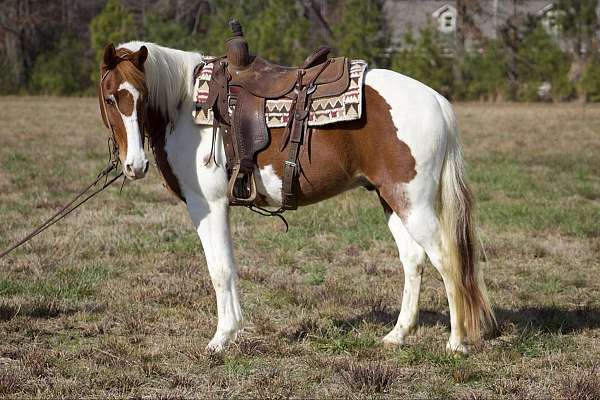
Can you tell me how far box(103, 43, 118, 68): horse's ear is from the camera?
4.50 m

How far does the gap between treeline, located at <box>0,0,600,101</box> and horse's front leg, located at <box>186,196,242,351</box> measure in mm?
30196

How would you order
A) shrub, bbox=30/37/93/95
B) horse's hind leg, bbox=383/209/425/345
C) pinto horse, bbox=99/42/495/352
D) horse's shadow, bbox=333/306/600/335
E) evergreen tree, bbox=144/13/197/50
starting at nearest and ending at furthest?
pinto horse, bbox=99/42/495/352 → horse's hind leg, bbox=383/209/425/345 → horse's shadow, bbox=333/306/600/335 → shrub, bbox=30/37/93/95 → evergreen tree, bbox=144/13/197/50

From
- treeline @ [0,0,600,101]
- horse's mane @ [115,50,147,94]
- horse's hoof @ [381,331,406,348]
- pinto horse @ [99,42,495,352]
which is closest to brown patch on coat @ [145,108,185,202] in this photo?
pinto horse @ [99,42,495,352]

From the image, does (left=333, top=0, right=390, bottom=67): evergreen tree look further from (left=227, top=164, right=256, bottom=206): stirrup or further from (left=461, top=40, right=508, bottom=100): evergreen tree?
(left=227, top=164, right=256, bottom=206): stirrup

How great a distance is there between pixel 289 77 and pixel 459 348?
2003 millimetres

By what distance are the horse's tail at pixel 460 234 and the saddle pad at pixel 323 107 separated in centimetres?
54

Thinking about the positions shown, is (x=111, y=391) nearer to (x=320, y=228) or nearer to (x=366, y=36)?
(x=320, y=228)

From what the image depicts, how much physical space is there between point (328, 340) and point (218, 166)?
4.43 feet

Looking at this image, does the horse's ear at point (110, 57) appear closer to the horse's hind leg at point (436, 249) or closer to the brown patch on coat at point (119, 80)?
the brown patch on coat at point (119, 80)

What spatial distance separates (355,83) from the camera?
15.7 ft

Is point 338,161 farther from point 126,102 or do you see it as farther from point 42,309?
point 42,309

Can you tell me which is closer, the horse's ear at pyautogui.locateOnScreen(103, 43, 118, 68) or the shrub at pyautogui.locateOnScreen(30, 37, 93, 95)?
the horse's ear at pyautogui.locateOnScreen(103, 43, 118, 68)

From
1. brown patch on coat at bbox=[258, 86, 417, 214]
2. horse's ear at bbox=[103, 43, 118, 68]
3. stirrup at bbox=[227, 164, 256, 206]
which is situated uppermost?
horse's ear at bbox=[103, 43, 118, 68]

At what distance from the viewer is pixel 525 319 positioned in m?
5.64
